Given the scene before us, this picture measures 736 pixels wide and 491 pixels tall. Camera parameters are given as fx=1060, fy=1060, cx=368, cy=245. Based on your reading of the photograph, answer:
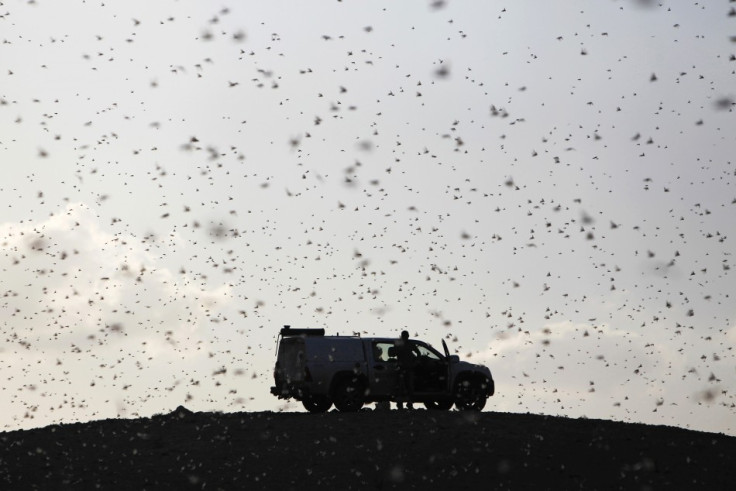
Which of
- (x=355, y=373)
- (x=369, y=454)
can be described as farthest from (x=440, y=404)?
(x=369, y=454)

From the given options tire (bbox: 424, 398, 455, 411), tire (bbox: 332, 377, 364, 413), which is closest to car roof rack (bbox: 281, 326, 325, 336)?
tire (bbox: 332, 377, 364, 413)

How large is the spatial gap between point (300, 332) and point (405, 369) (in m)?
2.95

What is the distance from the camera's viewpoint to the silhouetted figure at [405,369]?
27484 mm

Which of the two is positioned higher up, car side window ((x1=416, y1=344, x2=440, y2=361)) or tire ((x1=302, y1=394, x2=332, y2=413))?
car side window ((x1=416, y1=344, x2=440, y2=361))

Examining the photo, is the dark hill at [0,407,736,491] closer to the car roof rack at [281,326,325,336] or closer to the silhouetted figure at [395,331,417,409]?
the silhouetted figure at [395,331,417,409]

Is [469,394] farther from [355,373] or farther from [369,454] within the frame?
[369,454]

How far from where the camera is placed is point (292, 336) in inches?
1103

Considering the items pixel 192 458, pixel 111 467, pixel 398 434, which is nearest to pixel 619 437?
pixel 398 434

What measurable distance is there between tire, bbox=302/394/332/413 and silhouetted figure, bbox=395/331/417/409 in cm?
197

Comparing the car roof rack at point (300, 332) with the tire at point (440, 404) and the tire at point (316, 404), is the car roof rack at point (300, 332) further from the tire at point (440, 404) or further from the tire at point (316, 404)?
the tire at point (440, 404)

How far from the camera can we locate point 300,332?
28.0 meters

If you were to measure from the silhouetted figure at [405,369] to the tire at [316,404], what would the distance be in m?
1.97

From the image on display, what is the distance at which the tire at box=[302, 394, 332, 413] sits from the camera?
28.1 meters

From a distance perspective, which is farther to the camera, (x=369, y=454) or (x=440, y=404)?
(x=440, y=404)
